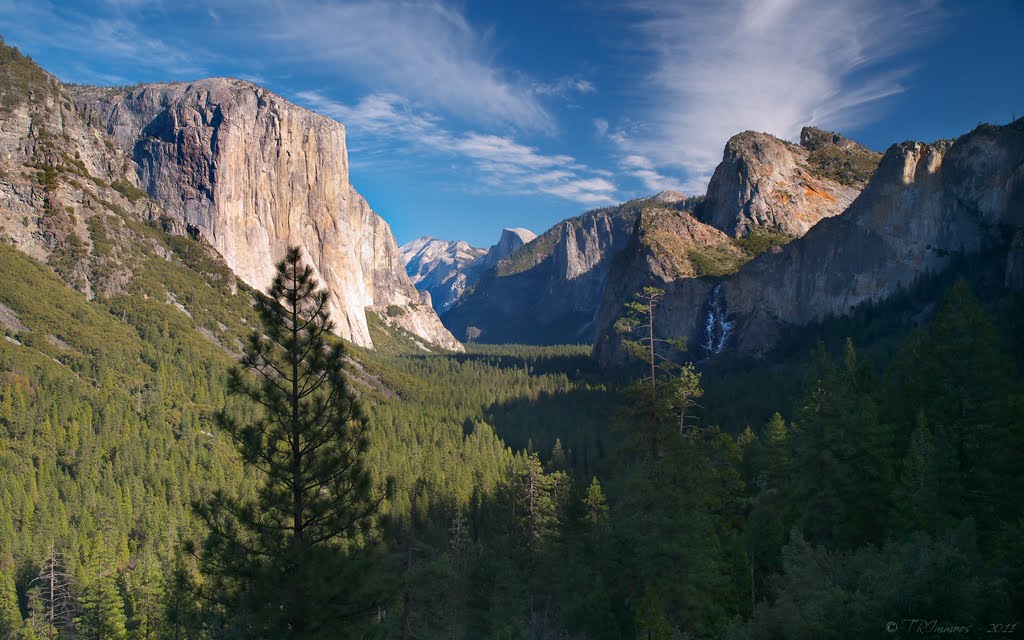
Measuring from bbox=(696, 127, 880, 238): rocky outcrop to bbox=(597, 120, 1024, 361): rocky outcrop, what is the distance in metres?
31.1

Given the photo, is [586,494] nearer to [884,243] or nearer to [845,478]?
[845,478]

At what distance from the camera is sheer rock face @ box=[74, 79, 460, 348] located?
160m

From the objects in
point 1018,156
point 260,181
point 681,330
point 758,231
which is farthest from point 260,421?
point 260,181

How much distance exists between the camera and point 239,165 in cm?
16525

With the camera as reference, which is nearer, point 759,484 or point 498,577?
point 759,484

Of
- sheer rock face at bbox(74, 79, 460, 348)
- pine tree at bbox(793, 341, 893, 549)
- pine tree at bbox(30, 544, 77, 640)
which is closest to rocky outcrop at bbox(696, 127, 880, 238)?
sheer rock face at bbox(74, 79, 460, 348)

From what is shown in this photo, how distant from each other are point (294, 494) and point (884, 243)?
115147 millimetres

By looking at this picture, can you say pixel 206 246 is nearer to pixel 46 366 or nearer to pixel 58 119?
pixel 58 119

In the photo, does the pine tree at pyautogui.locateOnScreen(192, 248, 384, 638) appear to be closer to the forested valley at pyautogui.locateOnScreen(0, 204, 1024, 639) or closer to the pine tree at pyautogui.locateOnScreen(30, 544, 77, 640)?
the forested valley at pyautogui.locateOnScreen(0, 204, 1024, 639)

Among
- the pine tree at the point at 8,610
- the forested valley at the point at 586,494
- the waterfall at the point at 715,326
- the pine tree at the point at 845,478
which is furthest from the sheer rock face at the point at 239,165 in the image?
the pine tree at the point at 845,478

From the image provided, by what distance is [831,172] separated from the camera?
159m

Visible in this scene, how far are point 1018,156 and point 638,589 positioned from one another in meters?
97.8

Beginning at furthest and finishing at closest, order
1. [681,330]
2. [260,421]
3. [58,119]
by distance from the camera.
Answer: [681,330] < [58,119] < [260,421]

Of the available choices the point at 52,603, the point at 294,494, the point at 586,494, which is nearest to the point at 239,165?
the point at 52,603
